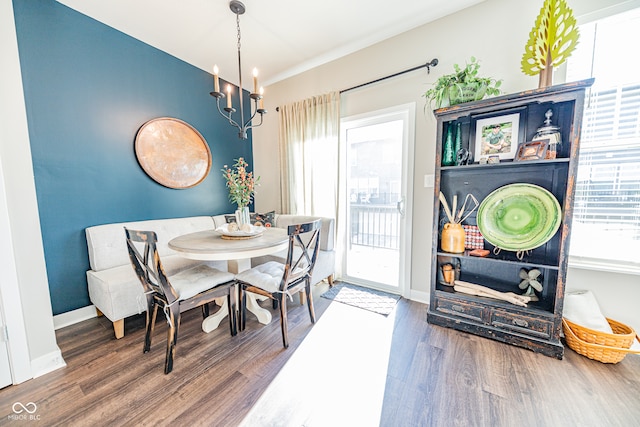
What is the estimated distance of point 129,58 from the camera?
93.2 inches

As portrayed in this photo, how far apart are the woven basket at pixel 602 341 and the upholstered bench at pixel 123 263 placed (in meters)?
2.03

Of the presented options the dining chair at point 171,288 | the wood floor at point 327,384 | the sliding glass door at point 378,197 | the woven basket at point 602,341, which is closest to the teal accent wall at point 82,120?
the wood floor at point 327,384

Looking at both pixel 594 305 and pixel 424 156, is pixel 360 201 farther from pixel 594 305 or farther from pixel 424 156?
pixel 594 305

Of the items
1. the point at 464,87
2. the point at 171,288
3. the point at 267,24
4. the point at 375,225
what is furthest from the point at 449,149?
the point at 171,288

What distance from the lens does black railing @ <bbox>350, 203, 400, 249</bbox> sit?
2.61m

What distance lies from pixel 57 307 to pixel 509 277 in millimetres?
3916

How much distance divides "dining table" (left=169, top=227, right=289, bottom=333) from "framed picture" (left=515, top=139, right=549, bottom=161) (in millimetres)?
1820

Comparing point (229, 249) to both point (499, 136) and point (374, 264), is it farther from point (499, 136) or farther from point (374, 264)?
point (499, 136)

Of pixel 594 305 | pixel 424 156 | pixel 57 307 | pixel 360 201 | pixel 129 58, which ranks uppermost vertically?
pixel 129 58

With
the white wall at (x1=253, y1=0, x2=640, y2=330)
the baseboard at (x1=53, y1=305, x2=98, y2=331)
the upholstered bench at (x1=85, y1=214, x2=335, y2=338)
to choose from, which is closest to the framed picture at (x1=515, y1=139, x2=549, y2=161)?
the white wall at (x1=253, y1=0, x2=640, y2=330)

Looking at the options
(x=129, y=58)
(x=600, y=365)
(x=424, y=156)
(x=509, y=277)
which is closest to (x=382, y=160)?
(x=424, y=156)

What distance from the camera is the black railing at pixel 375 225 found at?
261 cm

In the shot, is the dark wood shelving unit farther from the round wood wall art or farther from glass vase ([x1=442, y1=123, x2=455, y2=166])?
the round wood wall art

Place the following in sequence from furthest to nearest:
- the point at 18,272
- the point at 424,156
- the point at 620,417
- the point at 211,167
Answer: the point at 211,167
the point at 424,156
the point at 18,272
the point at 620,417
